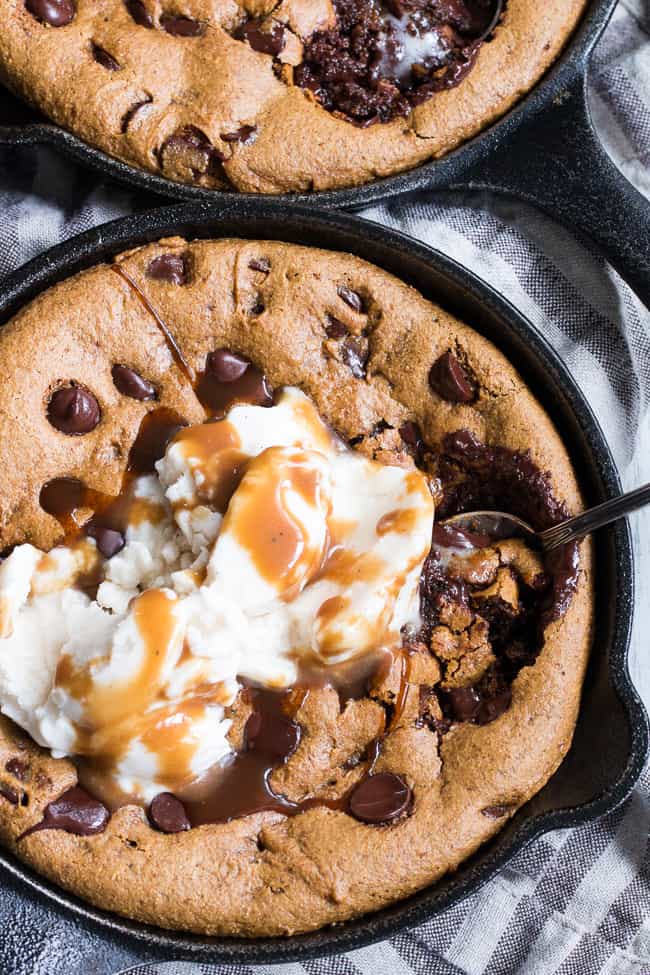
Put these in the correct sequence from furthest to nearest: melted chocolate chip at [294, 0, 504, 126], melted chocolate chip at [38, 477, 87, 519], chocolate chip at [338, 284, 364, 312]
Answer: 1. melted chocolate chip at [294, 0, 504, 126]
2. chocolate chip at [338, 284, 364, 312]
3. melted chocolate chip at [38, 477, 87, 519]

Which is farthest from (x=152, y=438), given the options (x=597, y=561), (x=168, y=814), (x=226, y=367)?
(x=597, y=561)

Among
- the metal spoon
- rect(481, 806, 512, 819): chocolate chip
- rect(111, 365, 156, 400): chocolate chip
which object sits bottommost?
rect(481, 806, 512, 819): chocolate chip

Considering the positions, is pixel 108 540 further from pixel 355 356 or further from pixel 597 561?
pixel 597 561

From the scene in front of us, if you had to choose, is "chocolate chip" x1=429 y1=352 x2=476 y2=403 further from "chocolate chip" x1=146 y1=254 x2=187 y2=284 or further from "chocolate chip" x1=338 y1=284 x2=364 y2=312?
"chocolate chip" x1=146 y1=254 x2=187 y2=284

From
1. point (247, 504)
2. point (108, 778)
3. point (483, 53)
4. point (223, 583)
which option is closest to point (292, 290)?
point (247, 504)

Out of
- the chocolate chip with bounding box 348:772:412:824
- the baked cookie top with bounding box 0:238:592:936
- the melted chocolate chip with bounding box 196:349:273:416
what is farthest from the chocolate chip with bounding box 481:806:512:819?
the melted chocolate chip with bounding box 196:349:273:416

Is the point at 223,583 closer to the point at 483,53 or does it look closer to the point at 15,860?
the point at 15,860
